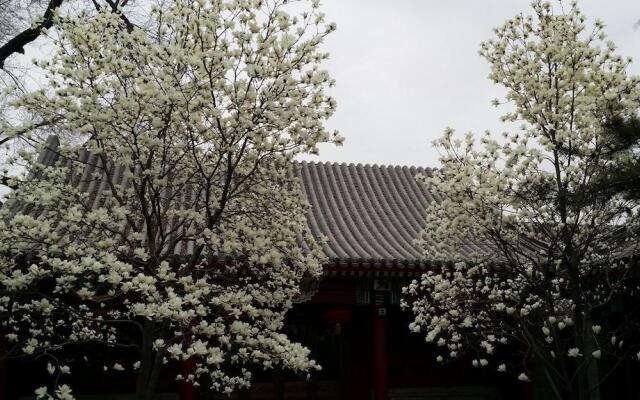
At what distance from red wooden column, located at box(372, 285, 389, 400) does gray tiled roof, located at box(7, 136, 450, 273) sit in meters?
0.73

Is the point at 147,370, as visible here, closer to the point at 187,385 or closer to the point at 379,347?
the point at 187,385

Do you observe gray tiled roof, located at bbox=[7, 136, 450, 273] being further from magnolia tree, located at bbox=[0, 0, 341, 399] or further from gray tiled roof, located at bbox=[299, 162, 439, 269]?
magnolia tree, located at bbox=[0, 0, 341, 399]

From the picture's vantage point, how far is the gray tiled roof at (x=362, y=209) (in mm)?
9552

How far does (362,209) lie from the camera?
1328 centimetres

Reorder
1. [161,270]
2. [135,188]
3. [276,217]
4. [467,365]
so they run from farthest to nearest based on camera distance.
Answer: [467,365], [276,217], [135,188], [161,270]

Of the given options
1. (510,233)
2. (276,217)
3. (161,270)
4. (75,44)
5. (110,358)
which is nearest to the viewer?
(161,270)

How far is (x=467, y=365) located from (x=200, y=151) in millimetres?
8396

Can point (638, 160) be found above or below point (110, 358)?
above

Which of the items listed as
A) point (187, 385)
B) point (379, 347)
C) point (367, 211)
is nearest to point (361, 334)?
point (379, 347)

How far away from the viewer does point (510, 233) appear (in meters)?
7.14

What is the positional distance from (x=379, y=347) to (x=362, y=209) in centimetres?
401

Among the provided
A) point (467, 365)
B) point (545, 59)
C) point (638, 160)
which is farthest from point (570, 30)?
point (467, 365)

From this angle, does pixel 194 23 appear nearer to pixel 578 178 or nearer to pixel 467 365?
pixel 578 178

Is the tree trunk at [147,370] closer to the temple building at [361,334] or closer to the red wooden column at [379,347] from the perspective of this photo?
the temple building at [361,334]
